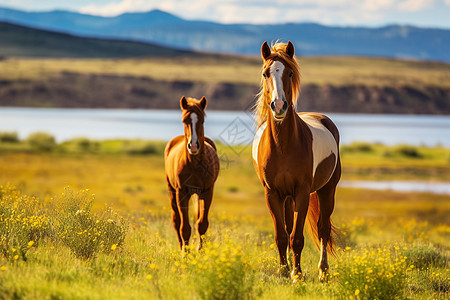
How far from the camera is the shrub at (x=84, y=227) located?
6.98 meters

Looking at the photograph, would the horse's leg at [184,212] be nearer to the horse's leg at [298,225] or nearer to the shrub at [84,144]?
the horse's leg at [298,225]

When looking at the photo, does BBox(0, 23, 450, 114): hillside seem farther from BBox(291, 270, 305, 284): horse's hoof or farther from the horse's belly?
BBox(291, 270, 305, 284): horse's hoof

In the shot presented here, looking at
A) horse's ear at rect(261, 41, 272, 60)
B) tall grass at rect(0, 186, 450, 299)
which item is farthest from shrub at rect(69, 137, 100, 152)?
horse's ear at rect(261, 41, 272, 60)

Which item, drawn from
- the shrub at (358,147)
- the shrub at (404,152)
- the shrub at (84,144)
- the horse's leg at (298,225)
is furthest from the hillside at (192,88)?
the horse's leg at (298,225)

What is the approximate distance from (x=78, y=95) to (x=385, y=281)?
96645 mm

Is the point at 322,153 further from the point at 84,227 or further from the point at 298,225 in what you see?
the point at 84,227

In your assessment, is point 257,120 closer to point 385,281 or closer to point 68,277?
point 385,281

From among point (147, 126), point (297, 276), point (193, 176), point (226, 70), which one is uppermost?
point (226, 70)

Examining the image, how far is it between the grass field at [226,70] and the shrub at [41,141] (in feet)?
196

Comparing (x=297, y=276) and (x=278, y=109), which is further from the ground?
(x=278, y=109)

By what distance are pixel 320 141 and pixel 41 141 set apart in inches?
1587

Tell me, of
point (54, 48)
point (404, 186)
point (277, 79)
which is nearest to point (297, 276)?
point (277, 79)

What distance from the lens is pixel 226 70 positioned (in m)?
139

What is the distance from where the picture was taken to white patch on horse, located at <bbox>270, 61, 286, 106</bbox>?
6.25 meters
